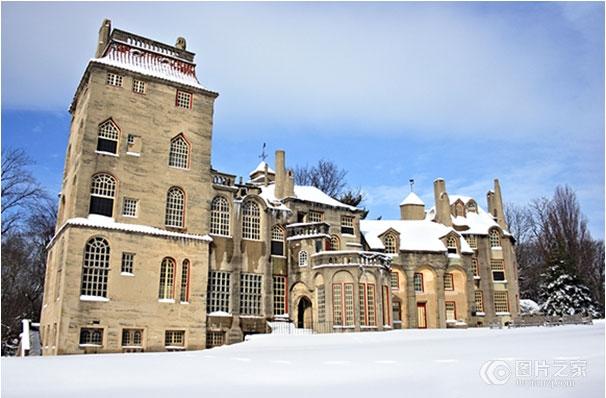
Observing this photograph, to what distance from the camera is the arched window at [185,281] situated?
29.0 meters

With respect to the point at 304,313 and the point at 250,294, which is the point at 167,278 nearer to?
the point at 250,294

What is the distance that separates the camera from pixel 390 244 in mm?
42750

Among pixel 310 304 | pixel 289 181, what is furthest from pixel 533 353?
pixel 289 181

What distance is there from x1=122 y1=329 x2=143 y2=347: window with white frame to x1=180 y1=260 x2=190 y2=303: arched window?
297 cm

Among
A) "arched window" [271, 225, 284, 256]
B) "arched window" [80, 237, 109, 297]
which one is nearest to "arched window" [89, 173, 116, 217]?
"arched window" [80, 237, 109, 297]

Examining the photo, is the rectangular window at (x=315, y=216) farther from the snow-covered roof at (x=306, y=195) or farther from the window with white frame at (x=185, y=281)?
the window with white frame at (x=185, y=281)

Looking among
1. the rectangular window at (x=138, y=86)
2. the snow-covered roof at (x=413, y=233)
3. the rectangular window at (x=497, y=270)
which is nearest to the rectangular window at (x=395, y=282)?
the snow-covered roof at (x=413, y=233)

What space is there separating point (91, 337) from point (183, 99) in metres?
15.0

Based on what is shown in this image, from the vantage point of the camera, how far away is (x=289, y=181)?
124 feet

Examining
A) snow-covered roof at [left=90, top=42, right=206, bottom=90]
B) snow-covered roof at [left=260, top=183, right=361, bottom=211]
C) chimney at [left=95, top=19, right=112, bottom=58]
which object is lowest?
snow-covered roof at [left=260, top=183, right=361, bottom=211]

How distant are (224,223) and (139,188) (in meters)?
5.85

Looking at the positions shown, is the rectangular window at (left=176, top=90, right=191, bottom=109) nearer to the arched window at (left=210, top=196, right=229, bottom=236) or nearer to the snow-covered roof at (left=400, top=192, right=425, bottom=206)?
the arched window at (left=210, top=196, right=229, bottom=236)

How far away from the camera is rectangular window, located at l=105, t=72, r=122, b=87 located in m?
29.4

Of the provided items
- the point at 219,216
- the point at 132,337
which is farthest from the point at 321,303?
the point at 132,337
